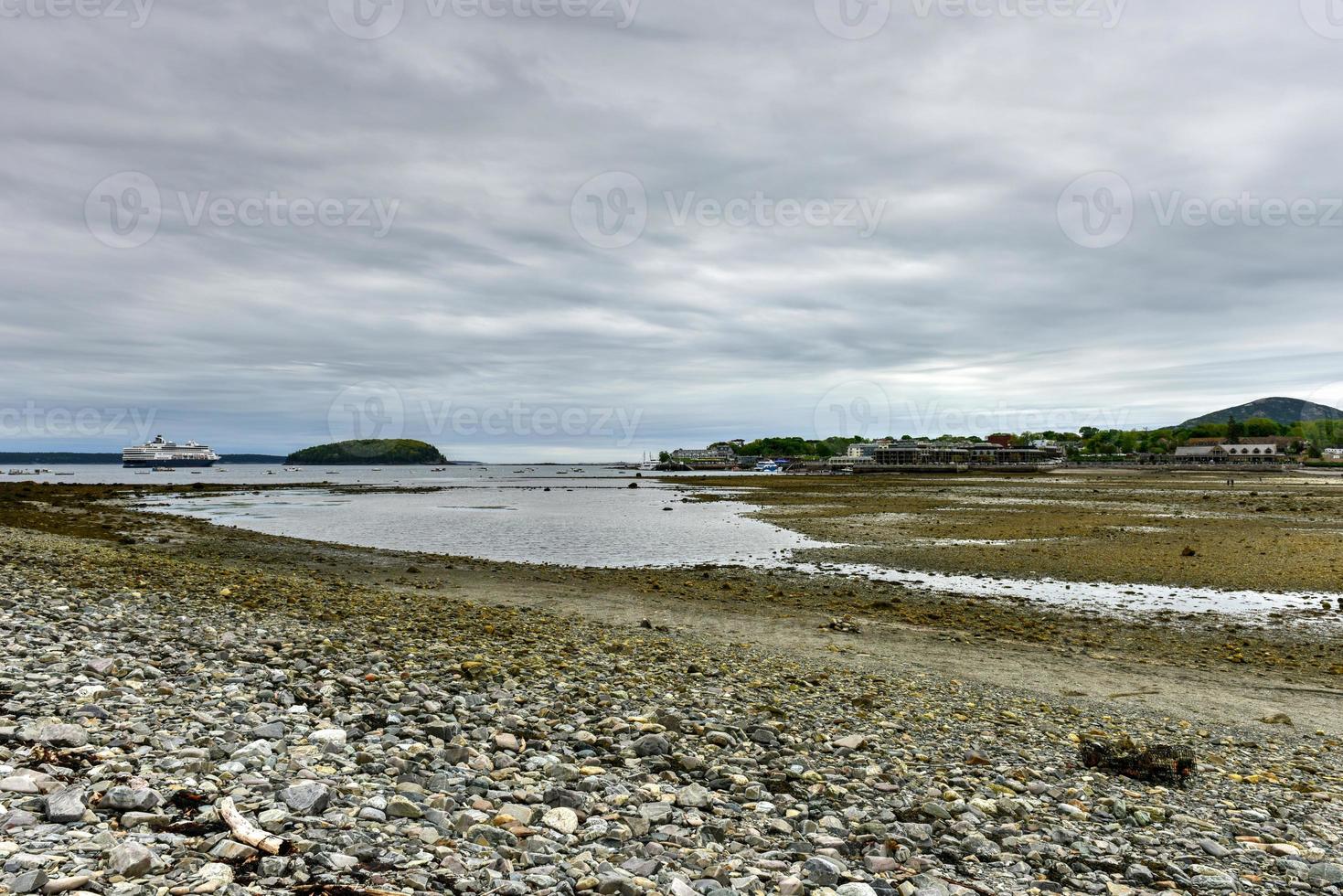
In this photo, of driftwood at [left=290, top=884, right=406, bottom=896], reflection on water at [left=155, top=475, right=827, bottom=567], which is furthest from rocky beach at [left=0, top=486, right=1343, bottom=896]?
reflection on water at [left=155, top=475, right=827, bottom=567]

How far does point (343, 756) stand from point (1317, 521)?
175 ft

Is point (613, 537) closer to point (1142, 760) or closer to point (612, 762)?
point (612, 762)

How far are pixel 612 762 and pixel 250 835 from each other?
3265mm

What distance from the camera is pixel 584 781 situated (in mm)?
6578

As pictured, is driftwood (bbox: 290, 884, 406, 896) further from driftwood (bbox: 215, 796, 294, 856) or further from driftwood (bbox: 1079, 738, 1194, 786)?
driftwood (bbox: 1079, 738, 1194, 786)

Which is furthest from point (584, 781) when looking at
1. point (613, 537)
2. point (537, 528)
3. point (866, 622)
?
point (537, 528)

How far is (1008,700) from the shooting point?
33.7 ft

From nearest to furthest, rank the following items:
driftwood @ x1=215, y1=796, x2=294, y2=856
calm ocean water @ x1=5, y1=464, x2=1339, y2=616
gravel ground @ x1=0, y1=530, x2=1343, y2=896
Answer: driftwood @ x1=215, y1=796, x2=294, y2=856 < gravel ground @ x1=0, y1=530, x2=1343, y2=896 < calm ocean water @ x1=5, y1=464, x2=1339, y2=616

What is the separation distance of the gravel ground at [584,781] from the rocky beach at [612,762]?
3cm

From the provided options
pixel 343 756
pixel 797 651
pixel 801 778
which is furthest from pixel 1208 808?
pixel 343 756

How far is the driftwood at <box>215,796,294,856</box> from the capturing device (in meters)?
4.73

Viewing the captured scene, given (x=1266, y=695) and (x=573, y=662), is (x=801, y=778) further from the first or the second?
(x=1266, y=695)

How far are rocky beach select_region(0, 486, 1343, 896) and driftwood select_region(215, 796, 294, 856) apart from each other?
1.2 inches

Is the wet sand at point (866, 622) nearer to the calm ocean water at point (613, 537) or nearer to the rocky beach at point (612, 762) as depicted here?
the rocky beach at point (612, 762)
